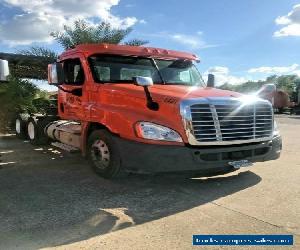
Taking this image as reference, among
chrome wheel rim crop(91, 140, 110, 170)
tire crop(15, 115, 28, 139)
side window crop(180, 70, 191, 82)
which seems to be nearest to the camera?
chrome wheel rim crop(91, 140, 110, 170)

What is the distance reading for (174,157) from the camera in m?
5.88

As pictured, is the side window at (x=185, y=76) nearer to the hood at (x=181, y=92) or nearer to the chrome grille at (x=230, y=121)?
the hood at (x=181, y=92)

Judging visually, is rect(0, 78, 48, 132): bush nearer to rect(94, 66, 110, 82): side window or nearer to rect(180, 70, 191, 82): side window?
rect(94, 66, 110, 82): side window

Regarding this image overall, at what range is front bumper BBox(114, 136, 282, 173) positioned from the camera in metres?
5.89

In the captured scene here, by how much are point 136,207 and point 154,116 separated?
53.5 inches

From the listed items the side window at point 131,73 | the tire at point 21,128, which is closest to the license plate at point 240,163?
the side window at point 131,73

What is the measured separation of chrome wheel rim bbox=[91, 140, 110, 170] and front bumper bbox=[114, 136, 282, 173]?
17.5 inches

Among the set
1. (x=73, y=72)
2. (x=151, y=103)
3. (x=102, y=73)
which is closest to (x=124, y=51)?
(x=102, y=73)

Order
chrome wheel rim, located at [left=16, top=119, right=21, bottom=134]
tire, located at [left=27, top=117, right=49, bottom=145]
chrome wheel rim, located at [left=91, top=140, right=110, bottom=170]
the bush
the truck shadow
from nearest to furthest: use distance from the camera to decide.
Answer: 1. the truck shadow
2. chrome wheel rim, located at [left=91, top=140, right=110, bottom=170]
3. tire, located at [left=27, top=117, right=49, bottom=145]
4. chrome wheel rim, located at [left=16, top=119, right=21, bottom=134]
5. the bush

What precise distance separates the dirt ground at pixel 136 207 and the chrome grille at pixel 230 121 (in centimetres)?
82

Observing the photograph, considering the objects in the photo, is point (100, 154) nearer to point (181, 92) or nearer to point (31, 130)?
point (181, 92)

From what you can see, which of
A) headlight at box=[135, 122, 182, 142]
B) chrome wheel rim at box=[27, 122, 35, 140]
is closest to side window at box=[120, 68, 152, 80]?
headlight at box=[135, 122, 182, 142]

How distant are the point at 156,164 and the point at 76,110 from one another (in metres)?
2.65

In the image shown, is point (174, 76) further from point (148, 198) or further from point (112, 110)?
point (148, 198)
